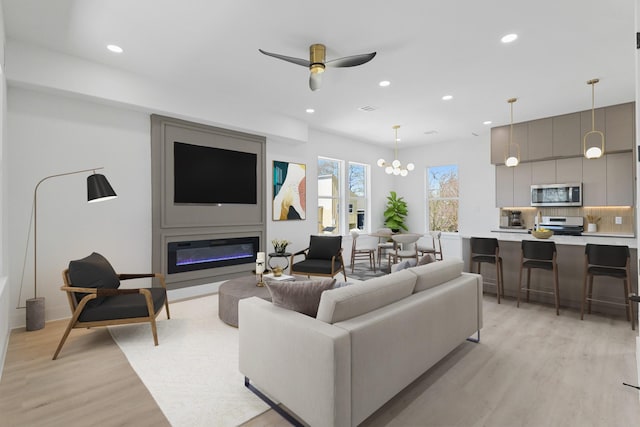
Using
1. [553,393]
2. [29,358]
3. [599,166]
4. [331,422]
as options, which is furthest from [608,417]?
[599,166]

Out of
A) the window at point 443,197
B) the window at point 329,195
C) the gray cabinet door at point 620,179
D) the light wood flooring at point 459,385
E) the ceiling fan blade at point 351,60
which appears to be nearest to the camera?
the light wood flooring at point 459,385

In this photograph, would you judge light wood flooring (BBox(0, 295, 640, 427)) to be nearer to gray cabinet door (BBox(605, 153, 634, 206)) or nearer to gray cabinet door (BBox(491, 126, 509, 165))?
gray cabinet door (BBox(605, 153, 634, 206))

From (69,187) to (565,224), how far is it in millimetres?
7993

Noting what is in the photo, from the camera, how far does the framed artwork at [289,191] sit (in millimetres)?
5988

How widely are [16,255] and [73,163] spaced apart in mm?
1190

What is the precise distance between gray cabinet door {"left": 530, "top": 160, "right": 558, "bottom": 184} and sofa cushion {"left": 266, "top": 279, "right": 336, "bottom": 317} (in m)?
6.00

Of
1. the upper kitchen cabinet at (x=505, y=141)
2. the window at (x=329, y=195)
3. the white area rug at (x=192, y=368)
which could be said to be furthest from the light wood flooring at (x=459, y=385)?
the window at (x=329, y=195)

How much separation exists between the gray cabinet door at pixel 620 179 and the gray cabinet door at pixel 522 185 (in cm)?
119

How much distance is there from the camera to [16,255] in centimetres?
353

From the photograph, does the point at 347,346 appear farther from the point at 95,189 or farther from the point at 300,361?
the point at 95,189

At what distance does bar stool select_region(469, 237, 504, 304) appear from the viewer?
442cm

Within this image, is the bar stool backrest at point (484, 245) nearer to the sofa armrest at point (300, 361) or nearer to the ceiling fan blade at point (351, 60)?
the ceiling fan blade at point (351, 60)

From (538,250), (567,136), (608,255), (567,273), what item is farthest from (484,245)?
(567,136)

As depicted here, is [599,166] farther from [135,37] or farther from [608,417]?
[135,37]
